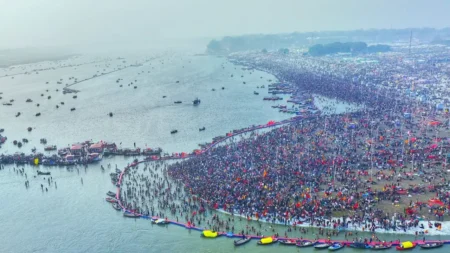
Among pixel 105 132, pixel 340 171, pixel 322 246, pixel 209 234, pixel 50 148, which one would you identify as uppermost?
pixel 105 132

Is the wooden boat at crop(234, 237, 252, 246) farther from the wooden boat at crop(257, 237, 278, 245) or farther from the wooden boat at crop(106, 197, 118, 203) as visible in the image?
the wooden boat at crop(106, 197, 118, 203)

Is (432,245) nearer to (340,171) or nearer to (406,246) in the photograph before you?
(406,246)

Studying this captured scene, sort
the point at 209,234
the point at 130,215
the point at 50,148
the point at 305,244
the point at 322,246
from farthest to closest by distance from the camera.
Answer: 1. the point at 50,148
2. the point at 130,215
3. the point at 209,234
4. the point at 305,244
5. the point at 322,246

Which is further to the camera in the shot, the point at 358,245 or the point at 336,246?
the point at 336,246

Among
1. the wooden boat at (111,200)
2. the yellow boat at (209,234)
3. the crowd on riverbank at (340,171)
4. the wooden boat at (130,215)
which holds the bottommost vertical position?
the yellow boat at (209,234)

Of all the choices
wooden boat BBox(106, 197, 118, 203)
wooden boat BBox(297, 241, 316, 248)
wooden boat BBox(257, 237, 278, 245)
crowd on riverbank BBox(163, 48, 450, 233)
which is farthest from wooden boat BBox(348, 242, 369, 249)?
wooden boat BBox(106, 197, 118, 203)

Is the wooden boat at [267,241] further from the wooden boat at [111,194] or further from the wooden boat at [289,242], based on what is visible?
the wooden boat at [111,194]

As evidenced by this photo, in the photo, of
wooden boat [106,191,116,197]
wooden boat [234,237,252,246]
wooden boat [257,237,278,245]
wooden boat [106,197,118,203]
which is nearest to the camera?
wooden boat [257,237,278,245]

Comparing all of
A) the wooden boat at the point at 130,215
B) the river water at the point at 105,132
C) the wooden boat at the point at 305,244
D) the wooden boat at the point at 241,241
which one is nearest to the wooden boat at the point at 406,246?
the river water at the point at 105,132

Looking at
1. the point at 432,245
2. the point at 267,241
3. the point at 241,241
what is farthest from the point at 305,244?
the point at 432,245
